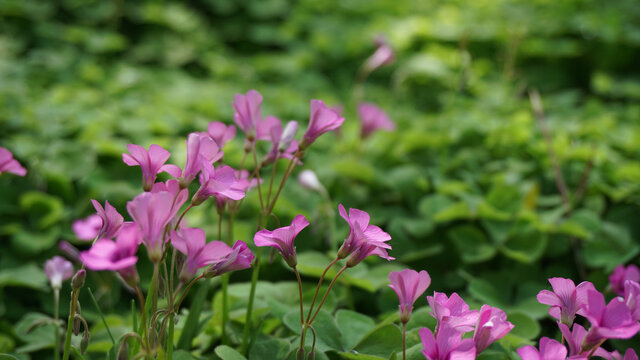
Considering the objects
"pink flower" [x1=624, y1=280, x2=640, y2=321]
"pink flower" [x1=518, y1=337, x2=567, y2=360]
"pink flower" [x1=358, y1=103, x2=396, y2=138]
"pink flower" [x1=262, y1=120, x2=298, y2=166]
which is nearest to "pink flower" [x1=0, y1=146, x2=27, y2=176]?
"pink flower" [x1=262, y1=120, x2=298, y2=166]

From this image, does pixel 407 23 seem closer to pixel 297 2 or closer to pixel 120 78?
pixel 297 2

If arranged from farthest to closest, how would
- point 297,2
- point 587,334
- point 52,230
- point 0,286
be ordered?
point 297,2, point 52,230, point 0,286, point 587,334

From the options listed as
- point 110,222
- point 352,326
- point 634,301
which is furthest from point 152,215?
point 634,301

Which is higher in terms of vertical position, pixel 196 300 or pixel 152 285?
pixel 152 285

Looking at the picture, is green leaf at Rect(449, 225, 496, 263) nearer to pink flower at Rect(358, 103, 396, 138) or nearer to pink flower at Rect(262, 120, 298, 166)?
pink flower at Rect(358, 103, 396, 138)

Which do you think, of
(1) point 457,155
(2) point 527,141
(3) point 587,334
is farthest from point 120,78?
(3) point 587,334

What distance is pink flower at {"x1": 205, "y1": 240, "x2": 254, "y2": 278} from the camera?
0.76 metres

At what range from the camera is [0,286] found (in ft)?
4.80

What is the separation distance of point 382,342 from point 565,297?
345 mm

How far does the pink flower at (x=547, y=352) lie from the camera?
718 millimetres

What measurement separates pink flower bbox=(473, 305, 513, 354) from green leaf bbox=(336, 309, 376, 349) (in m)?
0.32

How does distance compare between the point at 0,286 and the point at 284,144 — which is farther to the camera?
the point at 0,286

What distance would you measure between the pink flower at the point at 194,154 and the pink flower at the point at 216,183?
2cm

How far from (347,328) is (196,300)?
31 cm
